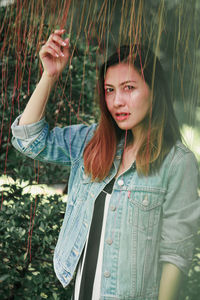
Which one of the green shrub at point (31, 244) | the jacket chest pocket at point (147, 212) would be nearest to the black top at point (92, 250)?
the jacket chest pocket at point (147, 212)

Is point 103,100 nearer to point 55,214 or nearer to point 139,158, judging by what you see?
point 139,158

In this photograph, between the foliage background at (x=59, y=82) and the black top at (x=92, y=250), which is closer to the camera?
the foliage background at (x=59, y=82)

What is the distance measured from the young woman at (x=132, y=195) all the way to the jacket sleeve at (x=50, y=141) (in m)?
0.09

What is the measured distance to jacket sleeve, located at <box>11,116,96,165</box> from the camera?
1161 mm

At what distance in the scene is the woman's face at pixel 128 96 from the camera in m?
1.00

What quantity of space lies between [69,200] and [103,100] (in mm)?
337

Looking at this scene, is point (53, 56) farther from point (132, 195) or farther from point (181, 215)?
point (181, 215)

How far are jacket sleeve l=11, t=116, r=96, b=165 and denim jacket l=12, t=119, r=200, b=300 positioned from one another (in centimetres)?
16


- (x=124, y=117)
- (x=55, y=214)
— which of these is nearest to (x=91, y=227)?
(x=124, y=117)

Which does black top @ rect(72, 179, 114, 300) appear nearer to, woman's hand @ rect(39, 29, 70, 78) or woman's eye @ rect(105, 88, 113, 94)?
woman's eye @ rect(105, 88, 113, 94)

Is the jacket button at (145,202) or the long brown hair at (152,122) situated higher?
the long brown hair at (152,122)

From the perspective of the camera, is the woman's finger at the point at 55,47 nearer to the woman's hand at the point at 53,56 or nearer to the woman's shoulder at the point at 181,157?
the woman's hand at the point at 53,56

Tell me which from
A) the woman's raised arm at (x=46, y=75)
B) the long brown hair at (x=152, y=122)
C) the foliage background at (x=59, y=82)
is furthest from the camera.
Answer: the woman's raised arm at (x=46, y=75)

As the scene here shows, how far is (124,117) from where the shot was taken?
3.34 ft
